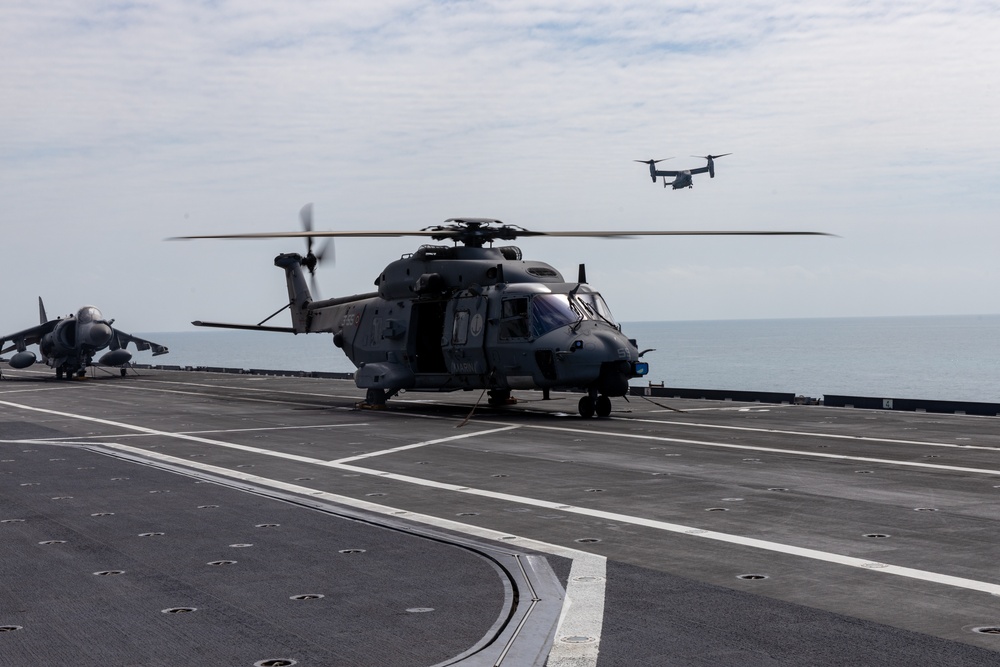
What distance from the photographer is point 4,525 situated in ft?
40.8

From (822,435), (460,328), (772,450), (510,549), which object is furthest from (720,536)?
(460,328)

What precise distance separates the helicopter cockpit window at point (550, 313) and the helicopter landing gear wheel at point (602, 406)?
2159mm

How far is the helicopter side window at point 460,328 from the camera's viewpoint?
1105 inches

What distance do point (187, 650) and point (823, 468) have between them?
12.1 m

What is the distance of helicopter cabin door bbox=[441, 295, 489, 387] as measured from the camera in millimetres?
27656

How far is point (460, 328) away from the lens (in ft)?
92.8

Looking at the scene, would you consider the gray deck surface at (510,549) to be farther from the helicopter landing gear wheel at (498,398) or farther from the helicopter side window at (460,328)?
the helicopter landing gear wheel at (498,398)

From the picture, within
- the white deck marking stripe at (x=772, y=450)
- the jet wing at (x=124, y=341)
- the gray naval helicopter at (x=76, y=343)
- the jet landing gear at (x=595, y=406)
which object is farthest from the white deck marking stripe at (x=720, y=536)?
the jet wing at (x=124, y=341)

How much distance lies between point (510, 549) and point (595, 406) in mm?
16220

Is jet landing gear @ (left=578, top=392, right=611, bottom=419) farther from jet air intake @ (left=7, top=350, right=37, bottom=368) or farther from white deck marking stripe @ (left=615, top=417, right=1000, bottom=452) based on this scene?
jet air intake @ (left=7, top=350, right=37, bottom=368)

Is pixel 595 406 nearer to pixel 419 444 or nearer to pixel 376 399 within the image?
pixel 419 444

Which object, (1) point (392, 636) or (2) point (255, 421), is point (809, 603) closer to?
(1) point (392, 636)

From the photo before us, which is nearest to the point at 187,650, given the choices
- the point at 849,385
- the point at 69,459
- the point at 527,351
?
the point at 69,459

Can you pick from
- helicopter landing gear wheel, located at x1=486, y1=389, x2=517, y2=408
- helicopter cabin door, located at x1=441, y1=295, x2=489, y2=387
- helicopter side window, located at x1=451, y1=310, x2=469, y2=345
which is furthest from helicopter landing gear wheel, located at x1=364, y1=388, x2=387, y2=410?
helicopter side window, located at x1=451, y1=310, x2=469, y2=345
